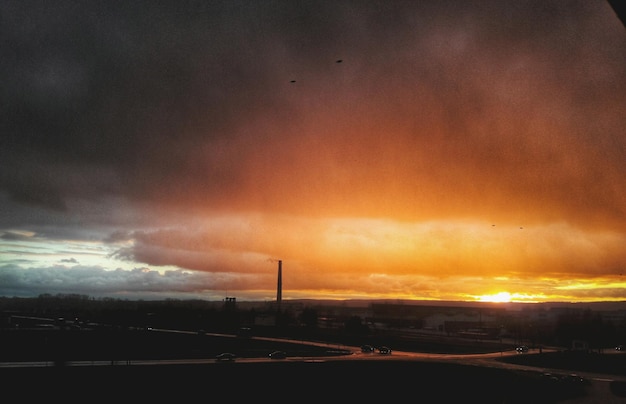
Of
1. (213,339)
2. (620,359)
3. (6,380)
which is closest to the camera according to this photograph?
(6,380)

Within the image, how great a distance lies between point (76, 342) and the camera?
7850cm

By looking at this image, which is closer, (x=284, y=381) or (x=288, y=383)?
(x=288, y=383)

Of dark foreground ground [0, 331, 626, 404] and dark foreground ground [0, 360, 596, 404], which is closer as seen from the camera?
dark foreground ground [0, 360, 596, 404]

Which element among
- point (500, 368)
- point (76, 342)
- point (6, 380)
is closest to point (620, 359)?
point (500, 368)

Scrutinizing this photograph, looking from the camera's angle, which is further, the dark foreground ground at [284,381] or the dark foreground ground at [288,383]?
the dark foreground ground at [284,381]

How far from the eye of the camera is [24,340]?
7869 centimetres

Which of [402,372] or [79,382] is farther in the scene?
[402,372]

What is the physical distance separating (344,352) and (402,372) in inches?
802

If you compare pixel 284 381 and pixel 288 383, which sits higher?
pixel 284 381

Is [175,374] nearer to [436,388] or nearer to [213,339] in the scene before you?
[436,388]

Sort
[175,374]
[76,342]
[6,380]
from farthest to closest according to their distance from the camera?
[76,342] < [175,374] < [6,380]

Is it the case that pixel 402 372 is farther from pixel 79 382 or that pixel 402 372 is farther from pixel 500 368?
pixel 79 382

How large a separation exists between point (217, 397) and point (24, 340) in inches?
2096

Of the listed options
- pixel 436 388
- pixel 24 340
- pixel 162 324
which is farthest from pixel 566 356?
pixel 162 324
